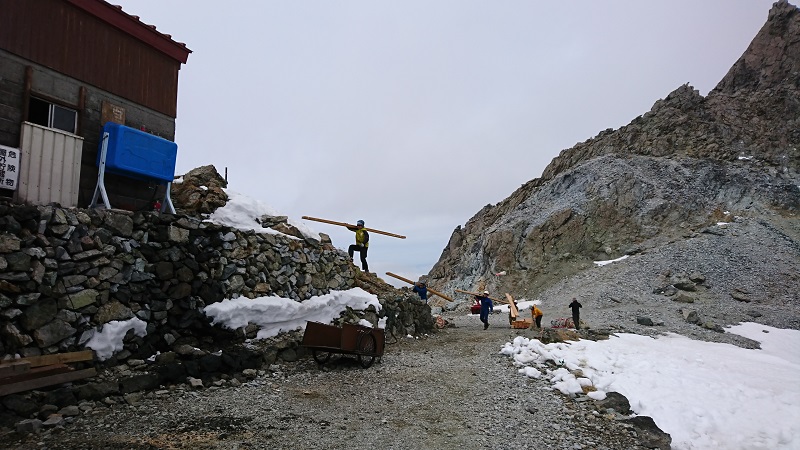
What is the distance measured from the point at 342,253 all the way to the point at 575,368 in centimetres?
772

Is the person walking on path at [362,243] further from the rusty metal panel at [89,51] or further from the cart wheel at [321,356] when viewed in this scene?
the rusty metal panel at [89,51]

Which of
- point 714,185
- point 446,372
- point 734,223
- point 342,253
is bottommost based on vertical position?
point 446,372

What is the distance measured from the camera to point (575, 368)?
10.5 m

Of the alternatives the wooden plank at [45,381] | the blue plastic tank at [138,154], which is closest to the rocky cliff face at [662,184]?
the blue plastic tank at [138,154]

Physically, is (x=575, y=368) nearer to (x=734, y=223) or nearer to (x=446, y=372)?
(x=446, y=372)

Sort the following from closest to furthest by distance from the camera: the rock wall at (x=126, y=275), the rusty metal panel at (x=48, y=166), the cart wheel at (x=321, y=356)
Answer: the rock wall at (x=126, y=275)
the rusty metal panel at (x=48, y=166)
the cart wheel at (x=321, y=356)

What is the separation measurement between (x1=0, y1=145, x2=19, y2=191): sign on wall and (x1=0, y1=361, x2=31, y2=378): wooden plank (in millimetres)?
3340

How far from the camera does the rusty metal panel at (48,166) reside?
820cm

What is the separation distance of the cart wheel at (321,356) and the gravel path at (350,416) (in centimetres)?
20

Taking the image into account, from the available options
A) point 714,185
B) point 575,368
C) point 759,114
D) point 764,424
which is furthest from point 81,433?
point 759,114

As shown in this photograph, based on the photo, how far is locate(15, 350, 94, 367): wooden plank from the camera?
6801 millimetres

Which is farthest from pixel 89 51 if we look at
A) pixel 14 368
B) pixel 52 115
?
pixel 14 368

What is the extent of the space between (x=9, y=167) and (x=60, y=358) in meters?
3.73

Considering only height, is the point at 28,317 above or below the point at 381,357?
above
